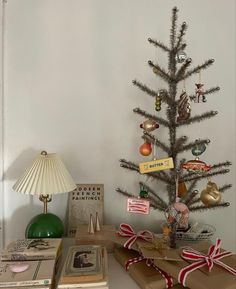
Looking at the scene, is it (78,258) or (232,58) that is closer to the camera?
(78,258)

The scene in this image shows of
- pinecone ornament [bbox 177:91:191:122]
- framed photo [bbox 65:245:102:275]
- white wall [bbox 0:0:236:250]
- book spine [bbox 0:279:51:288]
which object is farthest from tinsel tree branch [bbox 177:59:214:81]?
book spine [bbox 0:279:51:288]

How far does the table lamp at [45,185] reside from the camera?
0.95 meters

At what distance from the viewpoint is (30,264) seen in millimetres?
787

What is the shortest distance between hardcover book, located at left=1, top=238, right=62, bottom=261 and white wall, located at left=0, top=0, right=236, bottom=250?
252 mm

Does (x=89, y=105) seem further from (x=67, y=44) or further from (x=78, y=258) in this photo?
(x=78, y=258)

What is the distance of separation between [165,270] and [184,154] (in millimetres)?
536

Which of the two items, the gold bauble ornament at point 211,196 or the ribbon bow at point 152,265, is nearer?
the ribbon bow at point 152,265

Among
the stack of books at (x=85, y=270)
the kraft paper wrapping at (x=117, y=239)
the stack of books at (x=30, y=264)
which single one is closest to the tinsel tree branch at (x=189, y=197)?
the kraft paper wrapping at (x=117, y=239)

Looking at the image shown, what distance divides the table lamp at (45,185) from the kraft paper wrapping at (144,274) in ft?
0.84

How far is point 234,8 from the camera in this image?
1.23 meters

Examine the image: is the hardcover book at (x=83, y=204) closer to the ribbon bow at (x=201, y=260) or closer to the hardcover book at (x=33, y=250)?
the hardcover book at (x=33, y=250)

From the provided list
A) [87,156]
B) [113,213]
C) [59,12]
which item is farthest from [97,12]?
[113,213]

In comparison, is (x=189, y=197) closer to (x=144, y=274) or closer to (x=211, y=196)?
(x=211, y=196)

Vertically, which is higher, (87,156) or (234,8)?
(234,8)
